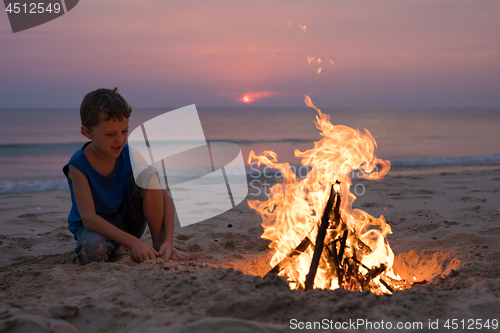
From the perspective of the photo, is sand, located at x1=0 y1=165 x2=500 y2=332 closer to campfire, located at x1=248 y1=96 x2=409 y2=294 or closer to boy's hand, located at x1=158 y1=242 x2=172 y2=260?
boy's hand, located at x1=158 y1=242 x2=172 y2=260

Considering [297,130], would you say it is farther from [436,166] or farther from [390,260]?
[390,260]

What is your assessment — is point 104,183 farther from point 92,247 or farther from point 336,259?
point 336,259

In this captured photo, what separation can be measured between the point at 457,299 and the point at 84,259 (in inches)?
108

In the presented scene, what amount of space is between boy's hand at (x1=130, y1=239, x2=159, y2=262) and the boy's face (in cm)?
80

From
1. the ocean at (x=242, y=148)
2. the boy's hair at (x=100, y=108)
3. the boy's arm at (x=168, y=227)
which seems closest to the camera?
the boy's hair at (x=100, y=108)

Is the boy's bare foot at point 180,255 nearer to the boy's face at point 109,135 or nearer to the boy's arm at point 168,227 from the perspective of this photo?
the boy's arm at point 168,227

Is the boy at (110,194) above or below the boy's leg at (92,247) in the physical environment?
above

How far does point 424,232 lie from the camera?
13.5ft

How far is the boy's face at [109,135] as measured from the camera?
298 centimetres

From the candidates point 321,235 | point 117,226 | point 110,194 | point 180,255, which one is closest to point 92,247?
point 117,226

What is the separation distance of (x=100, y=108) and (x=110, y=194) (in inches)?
31.9

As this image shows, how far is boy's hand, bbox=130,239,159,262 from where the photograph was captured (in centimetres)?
294

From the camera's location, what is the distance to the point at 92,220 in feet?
9.76

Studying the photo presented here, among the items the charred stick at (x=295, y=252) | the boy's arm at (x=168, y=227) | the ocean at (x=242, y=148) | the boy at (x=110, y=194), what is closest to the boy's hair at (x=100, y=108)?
the boy at (x=110, y=194)
